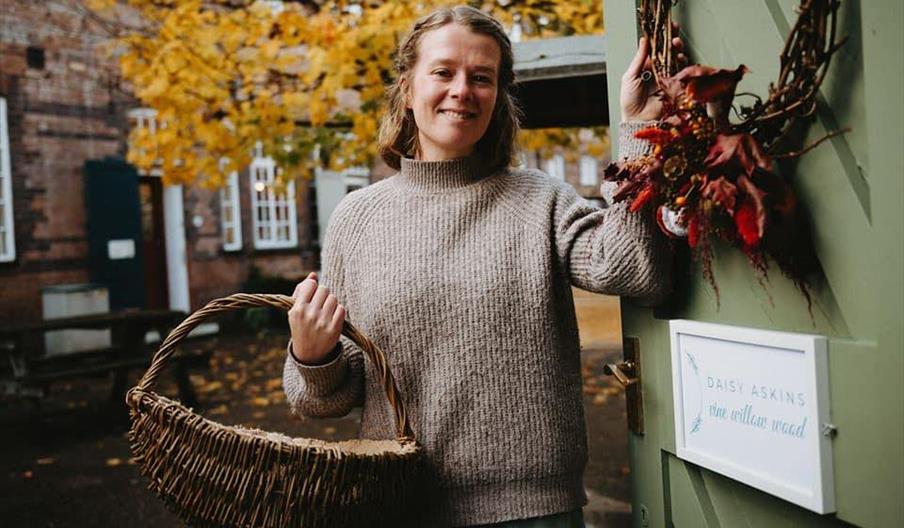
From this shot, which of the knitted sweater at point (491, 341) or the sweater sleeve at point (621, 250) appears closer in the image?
the sweater sleeve at point (621, 250)

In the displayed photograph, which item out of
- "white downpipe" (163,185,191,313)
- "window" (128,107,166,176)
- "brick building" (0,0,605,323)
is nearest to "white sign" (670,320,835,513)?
"brick building" (0,0,605,323)

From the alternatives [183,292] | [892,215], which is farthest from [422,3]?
[183,292]

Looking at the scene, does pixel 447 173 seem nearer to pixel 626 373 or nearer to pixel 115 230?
pixel 626 373

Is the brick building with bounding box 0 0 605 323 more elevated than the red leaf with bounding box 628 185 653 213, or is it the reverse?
the brick building with bounding box 0 0 605 323

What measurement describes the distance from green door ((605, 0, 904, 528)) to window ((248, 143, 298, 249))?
13686 mm

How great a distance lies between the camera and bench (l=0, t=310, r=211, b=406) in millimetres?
6527

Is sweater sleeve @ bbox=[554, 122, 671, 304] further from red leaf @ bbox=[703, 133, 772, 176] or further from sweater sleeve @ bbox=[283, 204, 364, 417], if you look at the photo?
sweater sleeve @ bbox=[283, 204, 364, 417]

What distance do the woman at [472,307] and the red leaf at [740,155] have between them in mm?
376

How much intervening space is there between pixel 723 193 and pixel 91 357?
7.52m

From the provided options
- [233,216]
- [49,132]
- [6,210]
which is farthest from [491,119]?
[233,216]

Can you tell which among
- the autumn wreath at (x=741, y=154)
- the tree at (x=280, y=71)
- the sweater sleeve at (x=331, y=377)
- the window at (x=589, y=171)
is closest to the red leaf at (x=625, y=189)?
the autumn wreath at (x=741, y=154)

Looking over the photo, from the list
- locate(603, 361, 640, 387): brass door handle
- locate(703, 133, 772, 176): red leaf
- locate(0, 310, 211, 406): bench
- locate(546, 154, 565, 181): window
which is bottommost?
locate(0, 310, 211, 406): bench

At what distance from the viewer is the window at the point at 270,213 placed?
14.8 meters

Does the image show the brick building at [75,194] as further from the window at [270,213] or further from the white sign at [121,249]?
the window at [270,213]
